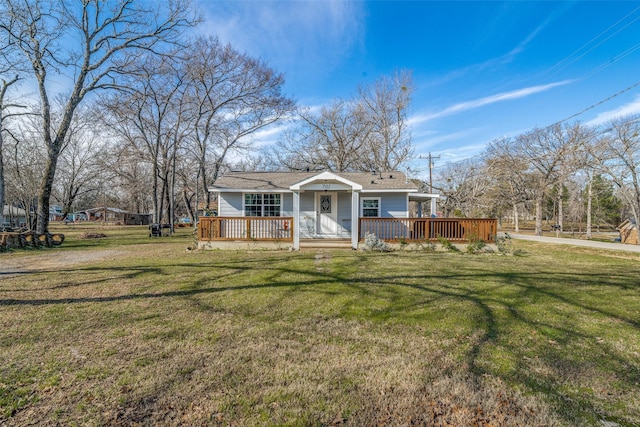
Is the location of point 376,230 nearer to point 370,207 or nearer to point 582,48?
point 370,207

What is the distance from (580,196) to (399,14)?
2573 centimetres

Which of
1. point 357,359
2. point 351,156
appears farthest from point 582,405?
point 351,156

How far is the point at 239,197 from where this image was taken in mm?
13812

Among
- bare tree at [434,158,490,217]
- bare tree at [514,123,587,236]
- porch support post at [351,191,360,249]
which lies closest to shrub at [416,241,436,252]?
porch support post at [351,191,360,249]

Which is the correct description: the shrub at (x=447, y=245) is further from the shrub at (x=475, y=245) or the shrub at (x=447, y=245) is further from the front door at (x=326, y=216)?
the front door at (x=326, y=216)

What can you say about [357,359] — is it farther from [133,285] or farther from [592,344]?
[133,285]

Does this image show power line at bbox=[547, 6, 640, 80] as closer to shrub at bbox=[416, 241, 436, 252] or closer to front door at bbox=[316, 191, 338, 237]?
shrub at bbox=[416, 241, 436, 252]

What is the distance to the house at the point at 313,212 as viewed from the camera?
1179 centimetres

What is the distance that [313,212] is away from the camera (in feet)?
45.0

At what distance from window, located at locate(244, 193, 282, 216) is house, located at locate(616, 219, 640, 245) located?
1915 centimetres

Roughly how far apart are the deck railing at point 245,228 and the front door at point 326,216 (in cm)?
156

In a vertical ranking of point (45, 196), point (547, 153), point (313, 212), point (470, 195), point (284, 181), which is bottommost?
point (313, 212)

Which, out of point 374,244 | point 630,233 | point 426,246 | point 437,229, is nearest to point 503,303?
point 374,244

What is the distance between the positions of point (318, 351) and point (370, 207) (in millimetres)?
10830
